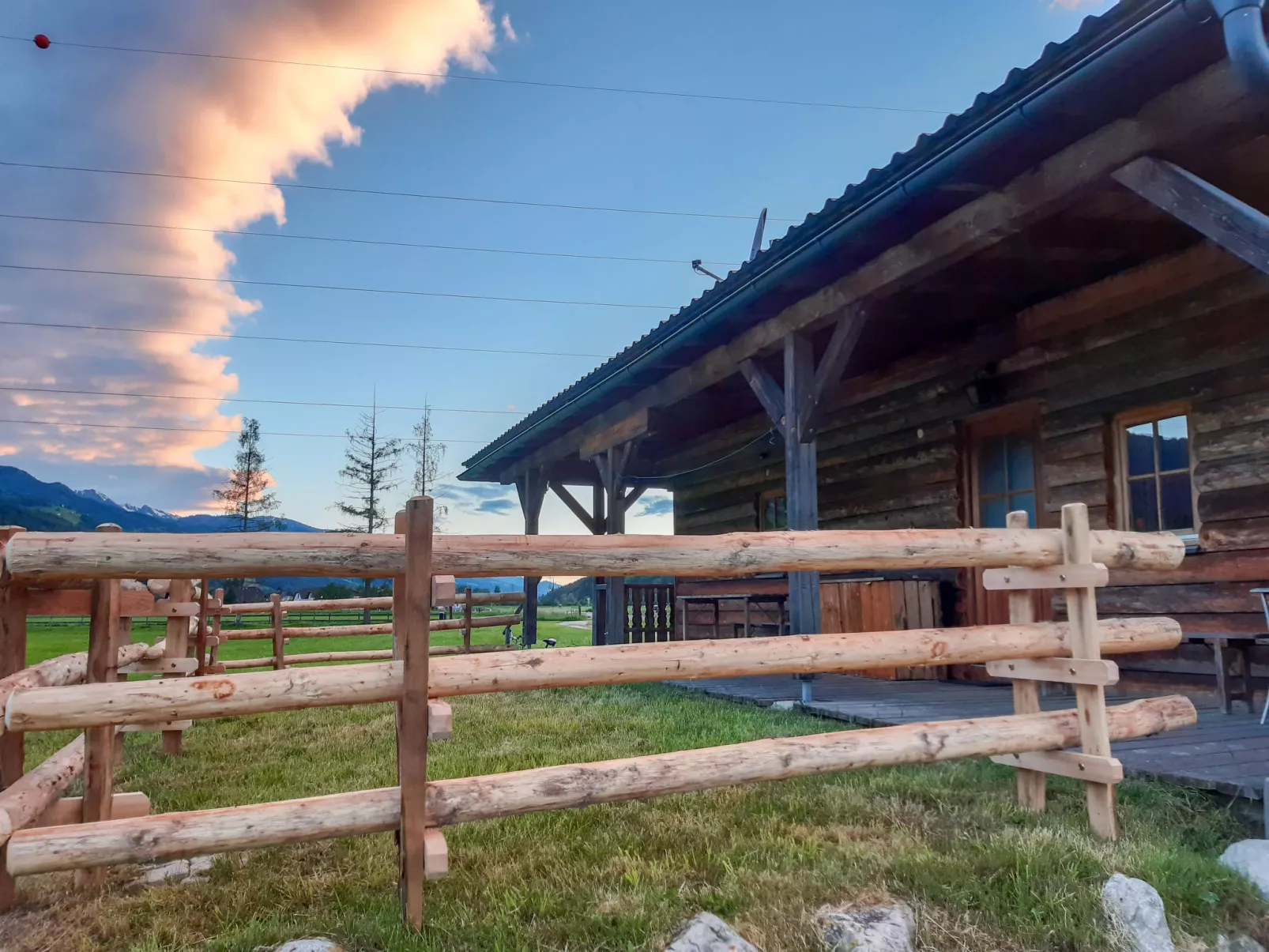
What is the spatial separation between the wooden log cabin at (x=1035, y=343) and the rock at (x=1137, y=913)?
2548 mm

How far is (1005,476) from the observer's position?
25.4ft

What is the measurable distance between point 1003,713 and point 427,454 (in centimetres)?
3229

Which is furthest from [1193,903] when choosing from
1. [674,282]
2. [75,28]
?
[674,282]

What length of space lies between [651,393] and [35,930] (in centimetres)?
729

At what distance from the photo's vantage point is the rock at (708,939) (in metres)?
2.38

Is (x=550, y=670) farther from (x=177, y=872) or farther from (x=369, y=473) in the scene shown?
(x=369, y=473)

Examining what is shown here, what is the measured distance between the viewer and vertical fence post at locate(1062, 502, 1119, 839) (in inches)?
136

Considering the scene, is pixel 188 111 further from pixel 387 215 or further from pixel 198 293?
pixel 198 293

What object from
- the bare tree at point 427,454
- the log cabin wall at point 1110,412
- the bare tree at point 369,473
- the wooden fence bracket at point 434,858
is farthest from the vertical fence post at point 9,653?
the bare tree at point 369,473

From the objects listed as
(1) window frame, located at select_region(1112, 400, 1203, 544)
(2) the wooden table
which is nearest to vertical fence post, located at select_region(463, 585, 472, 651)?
(2) the wooden table

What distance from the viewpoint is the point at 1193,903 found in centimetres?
271

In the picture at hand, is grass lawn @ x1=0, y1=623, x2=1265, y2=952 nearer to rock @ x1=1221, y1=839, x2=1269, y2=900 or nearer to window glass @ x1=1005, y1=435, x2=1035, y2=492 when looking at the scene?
rock @ x1=1221, y1=839, x2=1269, y2=900

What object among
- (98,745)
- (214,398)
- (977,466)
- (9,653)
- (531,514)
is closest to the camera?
(9,653)

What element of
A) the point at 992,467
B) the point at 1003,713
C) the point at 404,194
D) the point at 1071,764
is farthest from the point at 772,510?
the point at 404,194
